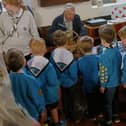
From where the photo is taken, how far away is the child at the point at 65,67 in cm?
315

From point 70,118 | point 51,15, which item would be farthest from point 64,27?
point 70,118

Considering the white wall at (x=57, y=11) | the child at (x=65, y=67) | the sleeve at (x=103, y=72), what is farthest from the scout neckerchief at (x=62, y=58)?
the white wall at (x=57, y=11)

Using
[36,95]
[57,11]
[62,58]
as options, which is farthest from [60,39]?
[57,11]

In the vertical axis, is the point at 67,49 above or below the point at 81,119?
above

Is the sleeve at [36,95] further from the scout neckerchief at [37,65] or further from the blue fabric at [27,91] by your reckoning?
the scout neckerchief at [37,65]

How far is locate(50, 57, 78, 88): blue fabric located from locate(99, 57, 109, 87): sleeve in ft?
0.87

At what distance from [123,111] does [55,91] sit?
1.03 m

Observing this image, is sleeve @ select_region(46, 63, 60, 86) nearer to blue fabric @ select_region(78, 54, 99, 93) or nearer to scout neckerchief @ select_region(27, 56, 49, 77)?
scout neckerchief @ select_region(27, 56, 49, 77)

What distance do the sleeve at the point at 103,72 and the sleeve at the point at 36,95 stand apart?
1.97 ft

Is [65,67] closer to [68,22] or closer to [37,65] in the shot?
[37,65]

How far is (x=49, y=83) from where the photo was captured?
9.95 ft

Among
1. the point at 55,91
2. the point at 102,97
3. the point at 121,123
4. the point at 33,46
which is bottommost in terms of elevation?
the point at 121,123

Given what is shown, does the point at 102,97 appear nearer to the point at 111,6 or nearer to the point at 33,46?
the point at 33,46

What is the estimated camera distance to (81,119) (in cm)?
356
